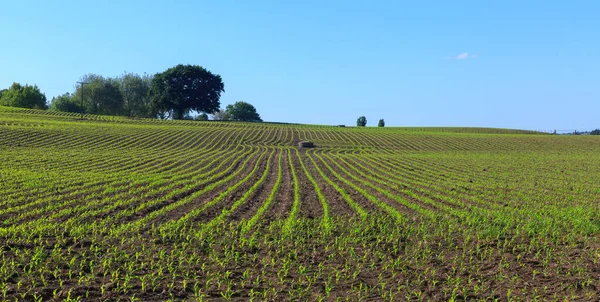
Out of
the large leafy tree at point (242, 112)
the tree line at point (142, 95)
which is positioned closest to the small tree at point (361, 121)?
the large leafy tree at point (242, 112)

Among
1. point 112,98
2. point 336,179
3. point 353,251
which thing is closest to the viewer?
point 353,251

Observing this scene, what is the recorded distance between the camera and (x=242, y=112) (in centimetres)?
15675

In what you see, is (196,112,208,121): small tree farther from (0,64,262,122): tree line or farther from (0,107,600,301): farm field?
(0,107,600,301): farm field

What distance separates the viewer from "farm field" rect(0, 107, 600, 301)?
7691 mm

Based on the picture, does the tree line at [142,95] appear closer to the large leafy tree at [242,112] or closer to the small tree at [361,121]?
the large leafy tree at [242,112]

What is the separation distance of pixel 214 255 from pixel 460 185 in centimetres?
1456

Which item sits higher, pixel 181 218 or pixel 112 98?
pixel 112 98

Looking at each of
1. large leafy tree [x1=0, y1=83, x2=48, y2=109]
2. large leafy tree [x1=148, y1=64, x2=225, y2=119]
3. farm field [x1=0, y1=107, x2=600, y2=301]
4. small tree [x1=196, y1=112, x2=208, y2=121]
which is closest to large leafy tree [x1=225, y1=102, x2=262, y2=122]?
small tree [x1=196, y1=112, x2=208, y2=121]

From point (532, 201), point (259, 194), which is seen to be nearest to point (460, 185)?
point (532, 201)

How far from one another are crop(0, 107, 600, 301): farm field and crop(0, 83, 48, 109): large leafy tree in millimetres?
96641

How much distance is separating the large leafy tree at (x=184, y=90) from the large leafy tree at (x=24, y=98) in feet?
107

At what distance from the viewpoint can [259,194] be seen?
17.0m

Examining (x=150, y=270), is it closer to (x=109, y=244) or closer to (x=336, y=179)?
(x=109, y=244)

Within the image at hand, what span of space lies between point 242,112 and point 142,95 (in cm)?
4337
